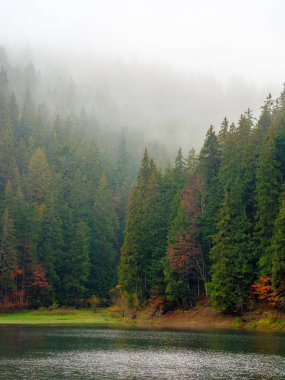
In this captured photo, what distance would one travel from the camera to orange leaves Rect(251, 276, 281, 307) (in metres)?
57.5

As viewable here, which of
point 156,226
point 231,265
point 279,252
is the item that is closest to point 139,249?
point 156,226

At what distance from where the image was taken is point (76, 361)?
33.8m

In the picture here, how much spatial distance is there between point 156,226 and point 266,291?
2493 centimetres

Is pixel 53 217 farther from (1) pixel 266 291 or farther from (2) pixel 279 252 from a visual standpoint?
(2) pixel 279 252

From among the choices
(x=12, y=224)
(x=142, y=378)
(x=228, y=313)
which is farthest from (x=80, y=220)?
(x=142, y=378)

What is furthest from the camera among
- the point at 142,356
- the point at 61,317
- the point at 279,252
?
the point at 61,317

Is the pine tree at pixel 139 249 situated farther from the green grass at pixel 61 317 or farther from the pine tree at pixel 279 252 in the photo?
the pine tree at pixel 279 252

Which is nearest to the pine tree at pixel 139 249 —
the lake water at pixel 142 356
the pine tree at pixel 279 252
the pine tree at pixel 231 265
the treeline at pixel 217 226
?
the treeline at pixel 217 226

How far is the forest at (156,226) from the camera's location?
206 ft

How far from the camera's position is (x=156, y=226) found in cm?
7975

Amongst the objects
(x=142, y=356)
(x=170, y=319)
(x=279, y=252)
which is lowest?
(x=170, y=319)

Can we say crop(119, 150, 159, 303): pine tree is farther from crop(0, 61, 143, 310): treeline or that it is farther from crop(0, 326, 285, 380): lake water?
crop(0, 326, 285, 380): lake water

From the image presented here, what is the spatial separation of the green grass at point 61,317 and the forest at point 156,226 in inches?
162

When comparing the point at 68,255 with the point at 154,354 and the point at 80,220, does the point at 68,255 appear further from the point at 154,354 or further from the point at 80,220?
the point at 154,354
